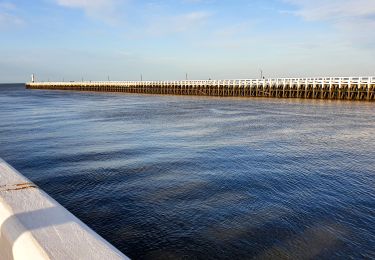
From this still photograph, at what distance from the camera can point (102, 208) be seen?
628 cm

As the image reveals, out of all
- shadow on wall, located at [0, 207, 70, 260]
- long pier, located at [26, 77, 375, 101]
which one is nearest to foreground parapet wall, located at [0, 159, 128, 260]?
shadow on wall, located at [0, 207, 70, 260]

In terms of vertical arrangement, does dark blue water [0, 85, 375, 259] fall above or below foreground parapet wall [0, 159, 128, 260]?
below

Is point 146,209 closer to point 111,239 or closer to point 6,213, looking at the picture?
point 111,239

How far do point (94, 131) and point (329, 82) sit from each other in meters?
32.0

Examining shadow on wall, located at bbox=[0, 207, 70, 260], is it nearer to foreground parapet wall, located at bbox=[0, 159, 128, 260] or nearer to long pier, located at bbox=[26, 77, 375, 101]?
foreground parapet wall, located at bbox=[0, 159, 128, 260]

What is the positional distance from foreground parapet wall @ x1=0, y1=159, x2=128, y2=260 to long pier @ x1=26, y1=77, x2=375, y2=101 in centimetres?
3836

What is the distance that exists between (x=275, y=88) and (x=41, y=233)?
157 ft

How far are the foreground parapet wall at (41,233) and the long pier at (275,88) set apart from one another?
126 ft

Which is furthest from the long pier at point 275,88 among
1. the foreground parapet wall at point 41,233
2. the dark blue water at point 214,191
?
the foreground parapet wall at point 41,233

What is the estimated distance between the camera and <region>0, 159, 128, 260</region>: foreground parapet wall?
211cm

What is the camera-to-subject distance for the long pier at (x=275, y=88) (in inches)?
1491

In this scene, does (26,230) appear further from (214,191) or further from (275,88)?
(275,88)

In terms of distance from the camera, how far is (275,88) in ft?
157

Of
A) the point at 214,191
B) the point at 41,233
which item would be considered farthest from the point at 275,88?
the point at 41,233
